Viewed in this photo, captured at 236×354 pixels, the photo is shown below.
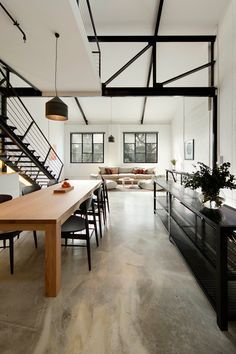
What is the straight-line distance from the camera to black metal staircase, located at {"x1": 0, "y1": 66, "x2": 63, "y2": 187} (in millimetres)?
4543

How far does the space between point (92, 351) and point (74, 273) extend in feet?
3.43

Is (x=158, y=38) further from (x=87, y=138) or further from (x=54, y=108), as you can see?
(x=87, y=138)

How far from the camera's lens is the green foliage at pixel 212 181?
207 cm

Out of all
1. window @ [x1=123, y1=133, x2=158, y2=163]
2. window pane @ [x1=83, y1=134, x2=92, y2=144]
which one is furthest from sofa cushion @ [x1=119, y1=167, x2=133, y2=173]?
window pane @ [x1=83, y1=134, x2=92, y2=144]

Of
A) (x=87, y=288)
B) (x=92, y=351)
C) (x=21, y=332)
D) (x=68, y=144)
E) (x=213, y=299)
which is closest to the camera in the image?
(x=92, y=351)

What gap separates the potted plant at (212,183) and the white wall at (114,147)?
9.46 metres

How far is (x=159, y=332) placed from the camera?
5.17 ft

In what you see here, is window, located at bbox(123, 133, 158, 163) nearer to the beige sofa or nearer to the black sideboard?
the beige sofa

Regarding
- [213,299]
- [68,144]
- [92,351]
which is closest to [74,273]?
[92,351]

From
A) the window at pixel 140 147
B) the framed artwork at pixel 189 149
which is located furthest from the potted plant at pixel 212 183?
the window at pixel 140 147

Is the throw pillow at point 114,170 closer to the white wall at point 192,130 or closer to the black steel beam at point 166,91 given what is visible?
the white wall at point 192,130

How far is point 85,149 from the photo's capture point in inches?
466

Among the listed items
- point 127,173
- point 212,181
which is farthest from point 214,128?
point 127,173

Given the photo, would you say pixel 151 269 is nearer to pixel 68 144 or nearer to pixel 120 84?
pixel 120 84
